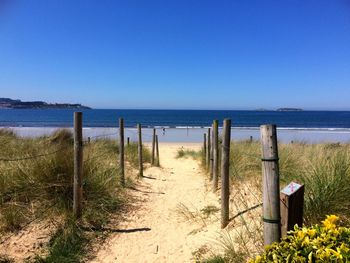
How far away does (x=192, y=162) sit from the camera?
1564 cm

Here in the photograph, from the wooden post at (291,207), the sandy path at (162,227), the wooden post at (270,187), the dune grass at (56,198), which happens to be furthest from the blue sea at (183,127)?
the wooden post at (291,207)

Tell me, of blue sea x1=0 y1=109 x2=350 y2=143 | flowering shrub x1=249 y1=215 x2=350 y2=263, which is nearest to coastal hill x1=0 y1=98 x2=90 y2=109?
blue sea x1=0 y1=109 x2=350 y2=143

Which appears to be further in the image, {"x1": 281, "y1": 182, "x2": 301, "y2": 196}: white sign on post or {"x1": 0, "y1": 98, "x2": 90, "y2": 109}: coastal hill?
{"x1": 0, "y1": 98, "x2": 90, "y2": 109}: coastal hill

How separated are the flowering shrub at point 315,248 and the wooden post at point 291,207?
583mm

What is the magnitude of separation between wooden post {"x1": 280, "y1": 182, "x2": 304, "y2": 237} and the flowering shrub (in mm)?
583

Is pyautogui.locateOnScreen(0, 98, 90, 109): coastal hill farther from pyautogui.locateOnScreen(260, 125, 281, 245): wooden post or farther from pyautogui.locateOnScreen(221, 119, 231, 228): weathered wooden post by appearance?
pyautogui.locateOnScreen(260, 125, 281, 245): wooden post

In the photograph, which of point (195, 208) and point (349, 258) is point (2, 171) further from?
point (349, 258)

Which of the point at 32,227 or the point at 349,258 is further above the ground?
the point at 349,258

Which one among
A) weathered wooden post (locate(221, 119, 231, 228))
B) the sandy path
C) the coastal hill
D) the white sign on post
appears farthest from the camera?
the coastal hill

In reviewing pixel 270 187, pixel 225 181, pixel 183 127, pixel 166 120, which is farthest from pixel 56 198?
pixel 166 120

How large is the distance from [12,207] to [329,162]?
5.07 m

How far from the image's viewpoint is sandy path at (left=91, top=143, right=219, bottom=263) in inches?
216

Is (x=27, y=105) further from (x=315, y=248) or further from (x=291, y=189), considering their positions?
(x=315, y=248)

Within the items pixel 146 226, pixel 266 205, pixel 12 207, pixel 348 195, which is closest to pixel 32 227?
pixel 12 207
